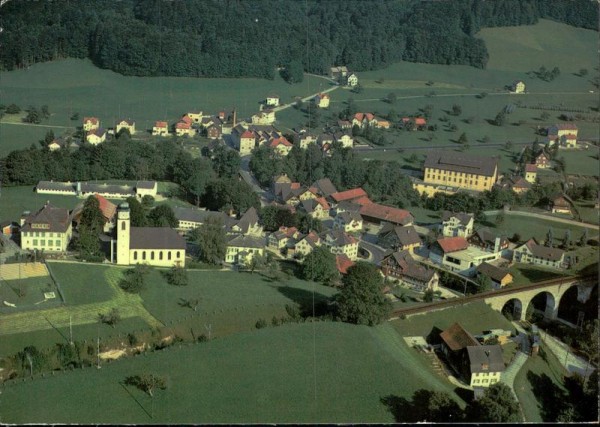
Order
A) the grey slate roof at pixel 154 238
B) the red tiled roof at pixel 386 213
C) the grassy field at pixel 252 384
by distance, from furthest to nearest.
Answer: the red tiled roof at pixel 386 213 < the grey slate roof at pixel 154 238 < the grassy field at pixel 252 384

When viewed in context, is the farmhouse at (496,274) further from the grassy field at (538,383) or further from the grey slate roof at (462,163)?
the grey slate roof at (462,163)

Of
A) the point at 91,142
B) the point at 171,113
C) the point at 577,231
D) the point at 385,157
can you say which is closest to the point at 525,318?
the point at 577,231

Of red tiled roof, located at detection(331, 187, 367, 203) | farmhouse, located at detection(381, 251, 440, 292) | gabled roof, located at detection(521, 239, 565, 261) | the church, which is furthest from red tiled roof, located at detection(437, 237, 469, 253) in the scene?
the church

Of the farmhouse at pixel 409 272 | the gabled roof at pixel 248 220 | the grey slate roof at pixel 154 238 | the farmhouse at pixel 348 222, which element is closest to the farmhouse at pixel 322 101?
the farmhouse at pixel 348 222

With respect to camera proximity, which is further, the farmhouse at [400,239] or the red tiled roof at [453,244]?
the farmhouse at [400,239]

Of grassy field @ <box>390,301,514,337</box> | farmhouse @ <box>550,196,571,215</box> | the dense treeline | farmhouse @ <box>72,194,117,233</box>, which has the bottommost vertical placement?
grassy field @ <box>390,301,514,337</box>

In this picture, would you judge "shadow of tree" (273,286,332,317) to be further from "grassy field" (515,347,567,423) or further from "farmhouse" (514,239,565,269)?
"farmhouse" (514,239,565,269)
